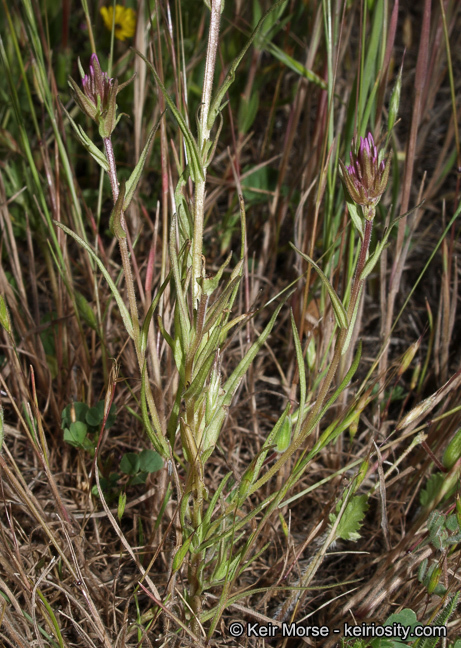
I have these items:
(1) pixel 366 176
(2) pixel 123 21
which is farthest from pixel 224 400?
(2) pixel 123 21

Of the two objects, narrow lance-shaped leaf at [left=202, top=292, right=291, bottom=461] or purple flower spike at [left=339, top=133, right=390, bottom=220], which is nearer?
purple flower spike at [left=339, top=133, right=390, bottom=220]

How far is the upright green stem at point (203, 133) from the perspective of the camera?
26.9 inches

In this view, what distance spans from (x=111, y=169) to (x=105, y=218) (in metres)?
0.89

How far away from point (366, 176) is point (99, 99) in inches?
13.0

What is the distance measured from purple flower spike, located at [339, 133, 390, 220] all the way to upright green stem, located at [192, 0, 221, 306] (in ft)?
0.58

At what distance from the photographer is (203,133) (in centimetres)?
72

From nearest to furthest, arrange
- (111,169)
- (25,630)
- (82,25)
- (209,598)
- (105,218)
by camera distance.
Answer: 1. (111,169)
2. (25,630)
3. (209,598)
4. (105,218)
5. (82,25)

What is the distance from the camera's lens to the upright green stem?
68 cm

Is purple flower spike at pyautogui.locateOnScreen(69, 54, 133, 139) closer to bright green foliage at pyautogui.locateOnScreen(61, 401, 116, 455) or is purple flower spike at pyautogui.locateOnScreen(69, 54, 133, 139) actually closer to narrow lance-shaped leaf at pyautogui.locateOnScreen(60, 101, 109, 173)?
narrow lance-shaped leaf at pyautogui.locateOnScreen(60, 101, 109, 173)

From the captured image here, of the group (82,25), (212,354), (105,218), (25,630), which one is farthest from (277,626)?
(82,25)

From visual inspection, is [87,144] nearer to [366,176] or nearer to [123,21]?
[366,176]

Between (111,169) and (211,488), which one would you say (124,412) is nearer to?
(211,488)

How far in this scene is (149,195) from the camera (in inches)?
62.4

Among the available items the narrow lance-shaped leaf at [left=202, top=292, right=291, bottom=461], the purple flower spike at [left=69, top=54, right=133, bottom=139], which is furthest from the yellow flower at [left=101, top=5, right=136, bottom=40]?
the narrow lance-shaped leaf at [left=202, top=292, right=291, bottom=461]
